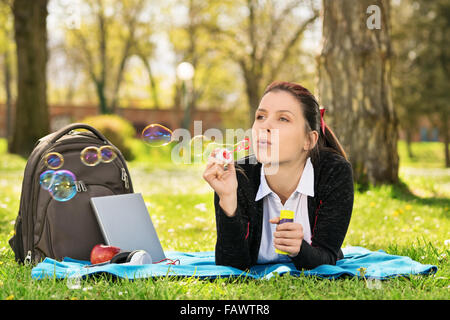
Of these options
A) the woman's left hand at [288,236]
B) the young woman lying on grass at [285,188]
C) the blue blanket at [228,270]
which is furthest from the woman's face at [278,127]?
the blue blanket at [228,270]

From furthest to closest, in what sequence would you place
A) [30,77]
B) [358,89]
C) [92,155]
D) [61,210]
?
1. [30,77]
2. [358,89]
3. [92,155]
4. [61,210]

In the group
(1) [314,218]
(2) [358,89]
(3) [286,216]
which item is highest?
(2) [358,89]

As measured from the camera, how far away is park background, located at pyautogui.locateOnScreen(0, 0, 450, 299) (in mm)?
2703

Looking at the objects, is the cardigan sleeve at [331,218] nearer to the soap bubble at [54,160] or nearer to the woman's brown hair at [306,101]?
Answer: the woman's brown hair at [306,101]

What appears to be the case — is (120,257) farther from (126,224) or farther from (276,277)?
(276,277)

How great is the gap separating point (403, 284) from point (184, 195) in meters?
4.71

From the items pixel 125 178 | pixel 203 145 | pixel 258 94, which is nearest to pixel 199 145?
pixel 203 145

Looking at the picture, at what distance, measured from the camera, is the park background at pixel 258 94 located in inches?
106

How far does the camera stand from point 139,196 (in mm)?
3766

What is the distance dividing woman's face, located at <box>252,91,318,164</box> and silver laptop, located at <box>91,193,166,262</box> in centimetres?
121

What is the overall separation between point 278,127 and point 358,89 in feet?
13.6

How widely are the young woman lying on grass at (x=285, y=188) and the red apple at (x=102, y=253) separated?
68 cm

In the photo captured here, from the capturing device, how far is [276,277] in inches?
106
